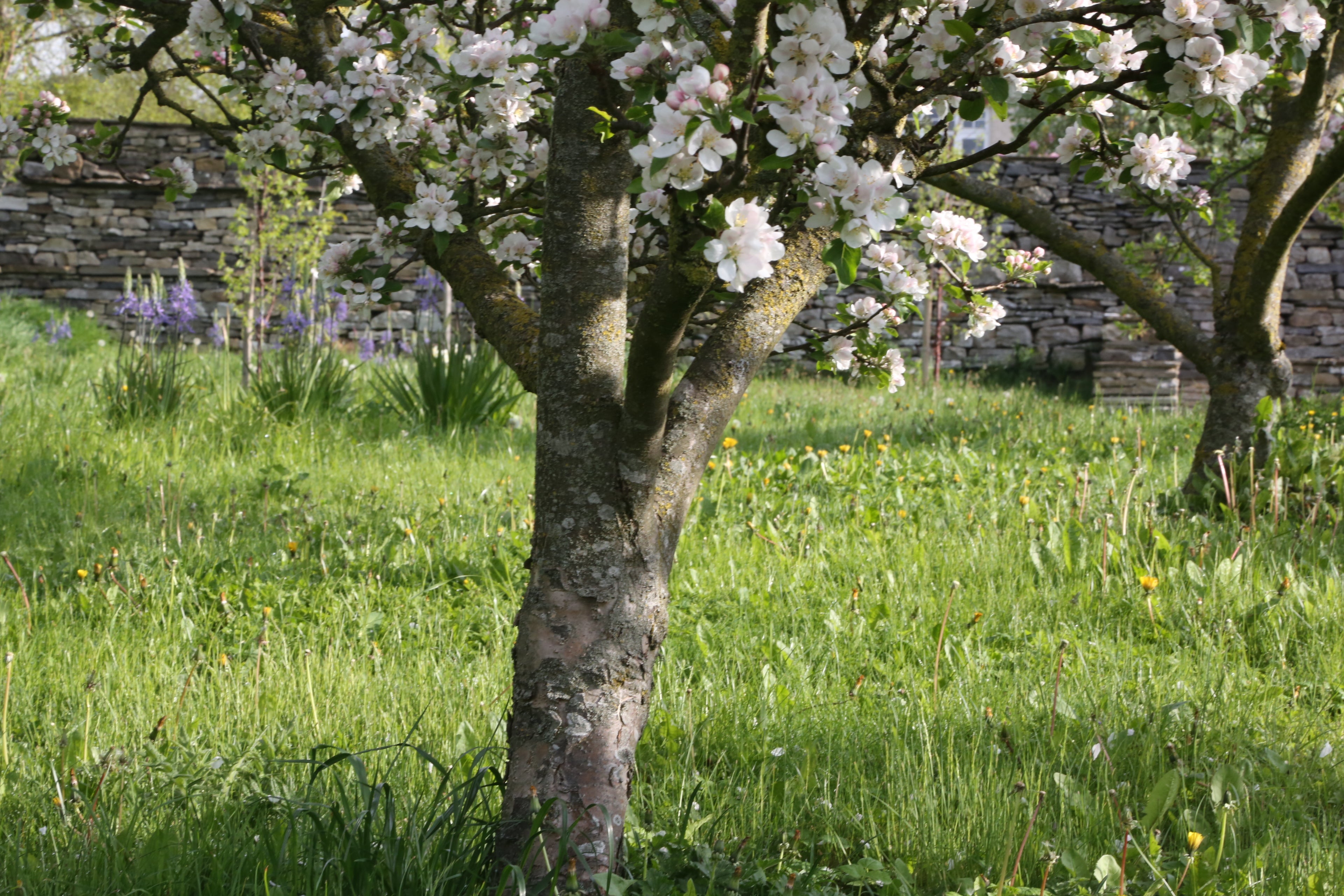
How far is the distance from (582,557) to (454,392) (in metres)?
4.89

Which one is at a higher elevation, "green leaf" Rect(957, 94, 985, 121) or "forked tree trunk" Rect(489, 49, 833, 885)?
"green leaf" Rect(957, 94, 985, 121)

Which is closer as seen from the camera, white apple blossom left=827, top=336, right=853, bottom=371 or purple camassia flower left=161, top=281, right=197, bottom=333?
white apple blossom left=827, top=336, right=853, bottom=371

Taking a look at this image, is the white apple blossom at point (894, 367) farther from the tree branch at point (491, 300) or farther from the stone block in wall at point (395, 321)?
the stone block in wall at point (395, 321)

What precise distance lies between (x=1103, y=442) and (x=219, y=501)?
475 centimetres

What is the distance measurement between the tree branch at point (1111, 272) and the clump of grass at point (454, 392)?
3.42 metres

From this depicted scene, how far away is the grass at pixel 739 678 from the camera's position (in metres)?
1.81

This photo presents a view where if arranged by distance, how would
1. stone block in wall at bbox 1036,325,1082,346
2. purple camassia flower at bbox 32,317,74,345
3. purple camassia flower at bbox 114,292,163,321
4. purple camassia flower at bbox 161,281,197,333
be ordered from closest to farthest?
purple camassia flower at bbox 114,292,163,321 → purple camassia flower at bbox 161,281,197,333 → purple camassia flower at bbox 32,317,74,345 → stone block in wall at bbox 1036,325,1082,346

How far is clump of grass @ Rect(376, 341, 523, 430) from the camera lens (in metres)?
6.32

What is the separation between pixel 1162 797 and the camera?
6.27 feet

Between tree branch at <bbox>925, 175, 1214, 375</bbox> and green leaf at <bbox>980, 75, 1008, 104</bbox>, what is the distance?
7.66ft

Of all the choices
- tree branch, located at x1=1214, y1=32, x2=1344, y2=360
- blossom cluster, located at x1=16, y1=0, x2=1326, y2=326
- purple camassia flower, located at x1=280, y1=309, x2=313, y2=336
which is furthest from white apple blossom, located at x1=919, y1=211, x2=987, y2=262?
purple camassia flower, located at x1=280, y1=309, x2=313, y2=336

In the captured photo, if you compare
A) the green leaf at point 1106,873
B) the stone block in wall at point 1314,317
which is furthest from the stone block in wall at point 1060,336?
the green leaf at point 1106,873

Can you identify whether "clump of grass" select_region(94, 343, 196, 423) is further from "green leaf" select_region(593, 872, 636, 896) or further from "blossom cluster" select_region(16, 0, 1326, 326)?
"green leaf" select_region(593, 872, 636, 896)

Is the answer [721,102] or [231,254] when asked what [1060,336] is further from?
[721,102]
